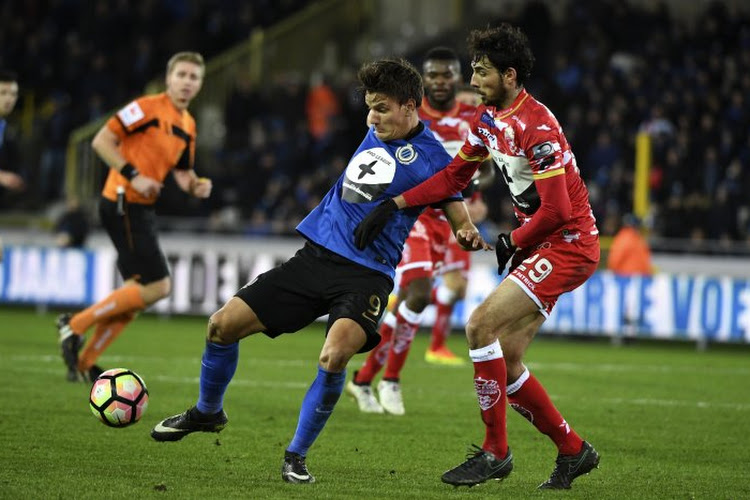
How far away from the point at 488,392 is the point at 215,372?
1.48m

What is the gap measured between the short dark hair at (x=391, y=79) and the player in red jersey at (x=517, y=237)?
1.15ft

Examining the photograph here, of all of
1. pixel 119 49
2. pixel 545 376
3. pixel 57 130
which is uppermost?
pixel 119 49

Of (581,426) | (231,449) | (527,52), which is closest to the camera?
(527,52)

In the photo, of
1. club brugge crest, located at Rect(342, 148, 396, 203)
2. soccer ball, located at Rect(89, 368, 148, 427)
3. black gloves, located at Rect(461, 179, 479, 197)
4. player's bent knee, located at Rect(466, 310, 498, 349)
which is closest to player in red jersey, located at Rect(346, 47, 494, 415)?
black gloves, located at Rect(461, 179, 479, 197)

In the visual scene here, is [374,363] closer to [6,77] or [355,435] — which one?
[355,435]

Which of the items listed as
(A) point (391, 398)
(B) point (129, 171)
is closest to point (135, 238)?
(B) point (129, 171)

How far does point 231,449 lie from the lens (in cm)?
746

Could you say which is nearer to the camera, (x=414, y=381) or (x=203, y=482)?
(x=203, y=482)

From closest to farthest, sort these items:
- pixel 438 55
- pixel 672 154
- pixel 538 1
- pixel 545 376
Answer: pixel 438 55 → pixel 545 376 → pixel 672 154 → pixel 538 1

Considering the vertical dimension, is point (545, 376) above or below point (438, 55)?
below

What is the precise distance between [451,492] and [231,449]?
5.45 feet

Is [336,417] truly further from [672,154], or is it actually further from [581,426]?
[672,154]

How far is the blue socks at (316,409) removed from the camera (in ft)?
21.0

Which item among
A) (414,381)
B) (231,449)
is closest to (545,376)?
(414,381)
